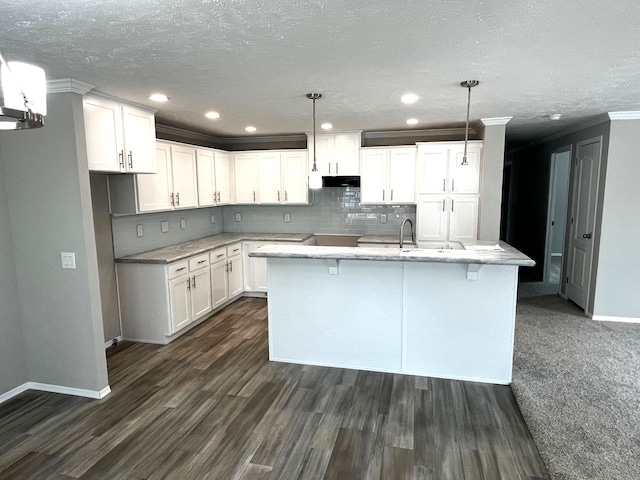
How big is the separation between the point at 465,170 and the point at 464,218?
60 cm

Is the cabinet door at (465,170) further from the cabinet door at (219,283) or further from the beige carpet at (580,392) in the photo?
the cabinet door at (219,283)

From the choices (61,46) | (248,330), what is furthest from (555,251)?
(61,46)

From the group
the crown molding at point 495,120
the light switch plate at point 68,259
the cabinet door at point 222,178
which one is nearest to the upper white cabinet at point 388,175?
the crown molding at point 495,120

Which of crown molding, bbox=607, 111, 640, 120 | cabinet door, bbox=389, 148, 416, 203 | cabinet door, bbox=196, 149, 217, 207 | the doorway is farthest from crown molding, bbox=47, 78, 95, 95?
the doorway

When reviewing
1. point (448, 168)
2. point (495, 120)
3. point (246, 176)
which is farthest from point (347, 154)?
point (495, 120)

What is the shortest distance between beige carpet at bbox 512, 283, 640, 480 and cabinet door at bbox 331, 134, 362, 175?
2841 millimetres

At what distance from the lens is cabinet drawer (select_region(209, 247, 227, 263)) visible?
15.9 feet

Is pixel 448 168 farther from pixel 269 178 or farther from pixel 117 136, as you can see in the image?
pixel 117 136

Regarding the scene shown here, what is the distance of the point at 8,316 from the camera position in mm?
3055

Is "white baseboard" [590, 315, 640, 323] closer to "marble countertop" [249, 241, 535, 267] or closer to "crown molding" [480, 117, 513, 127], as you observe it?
"marble countertop" [249, 241, 535, 267]

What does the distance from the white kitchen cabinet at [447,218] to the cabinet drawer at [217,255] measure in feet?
8.42

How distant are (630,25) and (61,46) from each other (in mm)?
2902

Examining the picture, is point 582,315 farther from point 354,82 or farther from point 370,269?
point 354,82

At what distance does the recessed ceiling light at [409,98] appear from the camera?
3283mm
